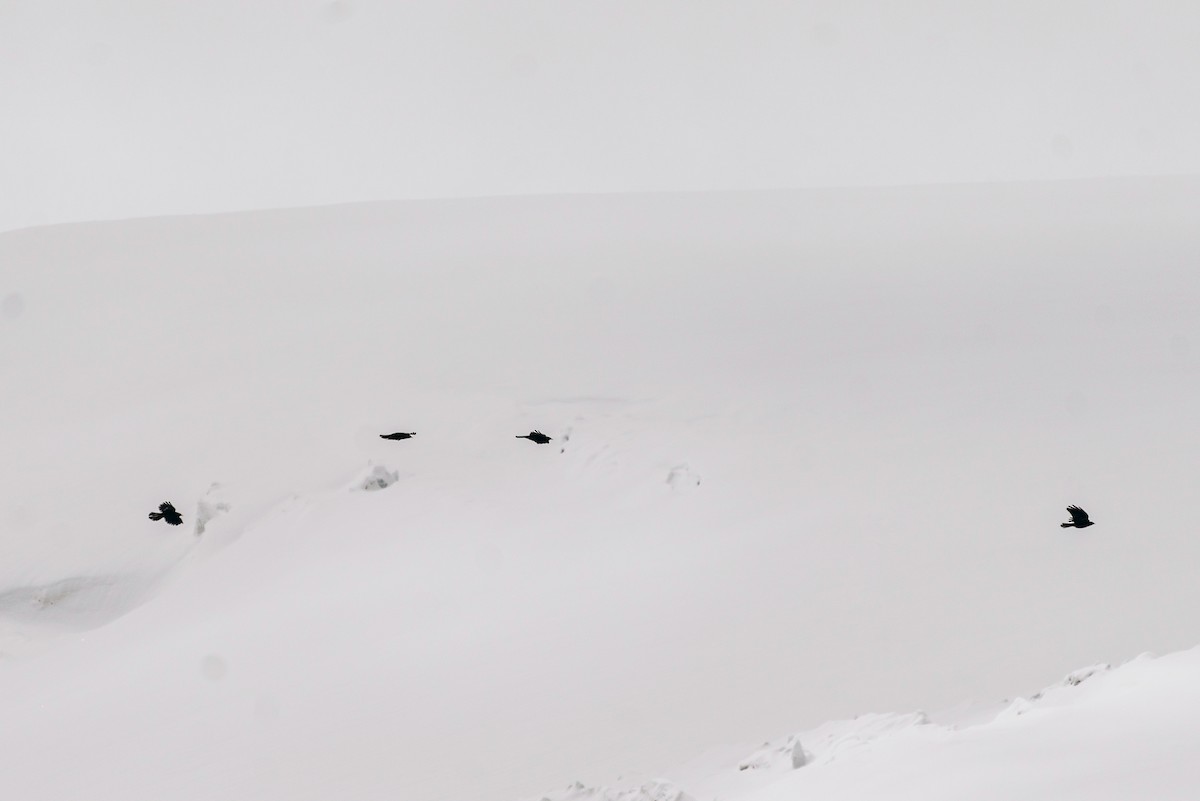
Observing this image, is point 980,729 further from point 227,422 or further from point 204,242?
point 204,242

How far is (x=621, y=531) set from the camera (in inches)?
251

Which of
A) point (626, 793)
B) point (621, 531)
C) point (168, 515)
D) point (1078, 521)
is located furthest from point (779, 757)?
point (168, 515)

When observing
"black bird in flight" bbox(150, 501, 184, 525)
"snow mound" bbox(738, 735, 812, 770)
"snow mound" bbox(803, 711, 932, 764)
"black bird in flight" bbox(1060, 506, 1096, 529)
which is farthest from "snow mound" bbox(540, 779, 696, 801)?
"black bird in flight" bbox(150, 501, 184, 525)

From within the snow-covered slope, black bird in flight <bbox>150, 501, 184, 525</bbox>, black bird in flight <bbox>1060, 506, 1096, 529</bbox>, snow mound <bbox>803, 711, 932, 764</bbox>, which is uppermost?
black bird in flight <bbox>150, 501, 184, 525</bbox>

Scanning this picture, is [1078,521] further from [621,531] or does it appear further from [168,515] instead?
[168,515]

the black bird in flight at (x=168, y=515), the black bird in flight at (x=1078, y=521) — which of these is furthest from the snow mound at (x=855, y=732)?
the black bird in flight at (x=168, y=515)

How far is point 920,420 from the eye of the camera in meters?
7.69

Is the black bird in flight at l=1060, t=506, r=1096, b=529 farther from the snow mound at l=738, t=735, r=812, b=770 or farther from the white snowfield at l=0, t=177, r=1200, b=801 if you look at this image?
the snow mound at l=738, t=735, r=812, b=770

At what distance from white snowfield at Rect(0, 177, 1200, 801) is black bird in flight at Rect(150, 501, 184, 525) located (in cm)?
8

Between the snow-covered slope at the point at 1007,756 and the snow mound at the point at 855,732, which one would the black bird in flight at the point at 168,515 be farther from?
the snow mound at the point at 855,732

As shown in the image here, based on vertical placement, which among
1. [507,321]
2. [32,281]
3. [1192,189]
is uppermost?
[32,281]

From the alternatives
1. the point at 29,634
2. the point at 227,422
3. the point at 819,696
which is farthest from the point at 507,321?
the point at 819,696

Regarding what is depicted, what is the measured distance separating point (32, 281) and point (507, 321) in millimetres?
7245

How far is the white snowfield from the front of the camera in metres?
4.67
